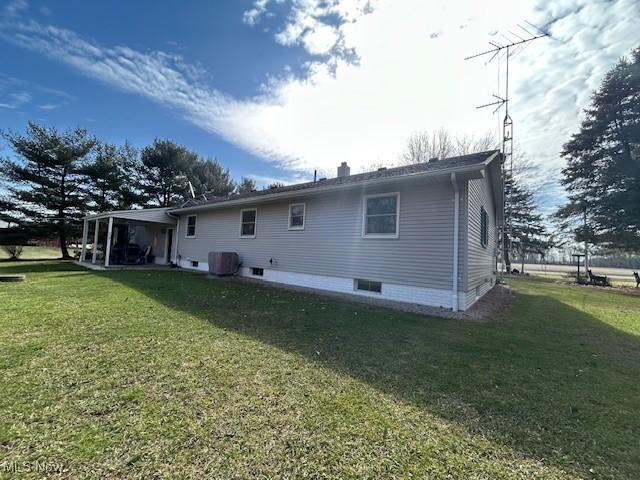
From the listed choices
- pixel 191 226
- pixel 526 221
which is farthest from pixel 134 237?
A: pixel 526 221

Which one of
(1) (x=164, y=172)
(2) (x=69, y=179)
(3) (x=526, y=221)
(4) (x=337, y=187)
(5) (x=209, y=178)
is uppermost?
(5) (x=209, y=178)

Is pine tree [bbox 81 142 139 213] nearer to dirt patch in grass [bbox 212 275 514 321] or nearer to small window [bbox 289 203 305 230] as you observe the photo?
small window [bbox 289 203 305 230]

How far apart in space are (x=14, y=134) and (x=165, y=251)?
12.3 meters

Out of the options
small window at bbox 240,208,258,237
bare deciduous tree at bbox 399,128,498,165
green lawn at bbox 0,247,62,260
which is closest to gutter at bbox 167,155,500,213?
small window at bbox 240,208,258,237

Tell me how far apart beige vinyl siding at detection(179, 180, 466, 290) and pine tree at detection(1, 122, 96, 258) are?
1484cm

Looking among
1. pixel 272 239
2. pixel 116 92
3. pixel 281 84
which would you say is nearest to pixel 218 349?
pixel 272 239

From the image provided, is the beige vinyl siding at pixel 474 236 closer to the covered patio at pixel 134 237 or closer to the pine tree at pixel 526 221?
the covered patio at pixel 134 237

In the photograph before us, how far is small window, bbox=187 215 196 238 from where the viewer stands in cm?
1451

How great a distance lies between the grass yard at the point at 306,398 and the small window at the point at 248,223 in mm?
6380

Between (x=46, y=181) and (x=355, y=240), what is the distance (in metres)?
21.5

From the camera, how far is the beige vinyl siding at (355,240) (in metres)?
6.71

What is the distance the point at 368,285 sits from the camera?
7996 mm

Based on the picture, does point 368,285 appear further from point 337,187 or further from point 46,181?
point 46,181

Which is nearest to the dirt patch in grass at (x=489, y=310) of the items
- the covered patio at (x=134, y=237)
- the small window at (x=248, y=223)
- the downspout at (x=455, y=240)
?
the downspout at (x=455, y=240)
